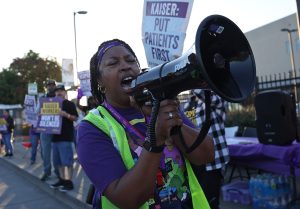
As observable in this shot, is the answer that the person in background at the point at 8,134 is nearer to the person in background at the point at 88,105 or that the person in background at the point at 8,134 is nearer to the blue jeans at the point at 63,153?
the person in background at the point at 88,105

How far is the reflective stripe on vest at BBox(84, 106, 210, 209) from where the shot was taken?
5.59 ft

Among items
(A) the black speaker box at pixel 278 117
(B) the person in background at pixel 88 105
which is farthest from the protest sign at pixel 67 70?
(A) the black speaker box at pixel 278 117

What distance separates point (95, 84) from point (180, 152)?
57 centimetres

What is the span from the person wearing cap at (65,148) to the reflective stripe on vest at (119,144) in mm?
5391

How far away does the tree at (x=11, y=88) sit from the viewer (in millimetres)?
44062

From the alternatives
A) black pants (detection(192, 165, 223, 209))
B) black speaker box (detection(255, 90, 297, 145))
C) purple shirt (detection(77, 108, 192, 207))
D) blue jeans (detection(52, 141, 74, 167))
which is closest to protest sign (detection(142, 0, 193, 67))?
black pants (detection(192, 165, 223, 209))

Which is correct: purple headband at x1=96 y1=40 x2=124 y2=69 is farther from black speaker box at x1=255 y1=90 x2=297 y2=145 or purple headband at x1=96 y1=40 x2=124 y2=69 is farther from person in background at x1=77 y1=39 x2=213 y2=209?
black speaker box at x1=255 y1=90 x2=297 y2=145

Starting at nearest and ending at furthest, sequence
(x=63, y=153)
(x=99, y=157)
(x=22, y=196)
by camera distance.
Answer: (x=99, y=157) → (x=63, y=153) → (x=22, y=196)

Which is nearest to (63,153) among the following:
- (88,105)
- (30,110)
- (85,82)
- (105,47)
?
(88,105)

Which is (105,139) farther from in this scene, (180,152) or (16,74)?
(16,74)

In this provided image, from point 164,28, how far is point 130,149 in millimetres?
2436

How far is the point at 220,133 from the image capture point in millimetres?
4504

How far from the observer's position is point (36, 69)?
43.4 meters

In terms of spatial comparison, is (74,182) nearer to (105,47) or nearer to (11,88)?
(105,47)
